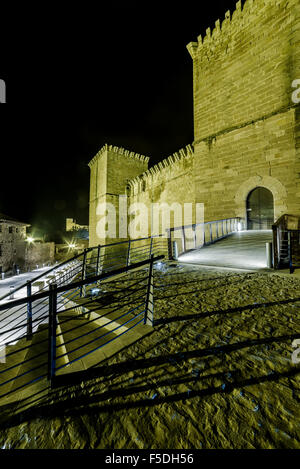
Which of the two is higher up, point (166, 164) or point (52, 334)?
point (166, 164)

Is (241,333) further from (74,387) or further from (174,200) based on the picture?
(174,200)

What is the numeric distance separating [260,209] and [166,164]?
27.6ft

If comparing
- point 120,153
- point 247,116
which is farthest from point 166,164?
point 120,153

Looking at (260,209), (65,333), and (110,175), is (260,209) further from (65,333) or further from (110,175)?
(110,175)

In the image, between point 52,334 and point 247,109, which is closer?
point 52,334

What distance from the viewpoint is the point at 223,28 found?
10.7m

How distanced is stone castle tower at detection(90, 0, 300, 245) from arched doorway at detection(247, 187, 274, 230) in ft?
0.15

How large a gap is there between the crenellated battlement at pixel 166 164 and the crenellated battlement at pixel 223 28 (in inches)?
231

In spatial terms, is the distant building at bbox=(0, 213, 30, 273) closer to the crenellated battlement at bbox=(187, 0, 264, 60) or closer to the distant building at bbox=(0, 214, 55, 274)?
the distant building at bbox=(0, 214, 55, 274)

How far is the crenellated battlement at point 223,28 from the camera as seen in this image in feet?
31.7

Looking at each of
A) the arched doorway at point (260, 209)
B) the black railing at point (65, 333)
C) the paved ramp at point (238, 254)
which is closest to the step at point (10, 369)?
the black railing at point (65, 333)

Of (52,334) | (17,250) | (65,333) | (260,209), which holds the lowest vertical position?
(17,250)

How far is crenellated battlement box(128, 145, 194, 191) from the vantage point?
13284mm
